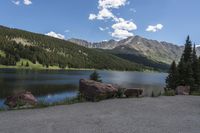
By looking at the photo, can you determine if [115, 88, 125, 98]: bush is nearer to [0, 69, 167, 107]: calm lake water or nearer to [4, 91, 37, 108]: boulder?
[0, 69, 167, 107]: calm lake water

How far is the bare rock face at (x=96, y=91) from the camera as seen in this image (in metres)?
19.8

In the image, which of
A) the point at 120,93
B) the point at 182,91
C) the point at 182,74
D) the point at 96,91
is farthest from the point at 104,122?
the point at 182,74

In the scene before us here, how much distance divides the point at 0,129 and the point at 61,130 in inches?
→ 105

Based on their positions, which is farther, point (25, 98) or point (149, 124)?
point (25, 98)

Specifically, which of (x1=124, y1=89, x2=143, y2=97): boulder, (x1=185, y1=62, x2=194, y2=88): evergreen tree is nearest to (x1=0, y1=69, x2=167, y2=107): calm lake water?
(x1=124, y1=89, x2=143, y2=97): boulder

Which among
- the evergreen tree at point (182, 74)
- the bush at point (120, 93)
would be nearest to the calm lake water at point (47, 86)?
the bush at point (120, 93)

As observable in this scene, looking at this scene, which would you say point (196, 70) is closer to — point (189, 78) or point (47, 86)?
point (189, 78)

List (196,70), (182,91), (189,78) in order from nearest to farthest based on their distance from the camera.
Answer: (182,91), (189,78), (196,70)

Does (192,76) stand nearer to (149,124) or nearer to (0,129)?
(149,124)

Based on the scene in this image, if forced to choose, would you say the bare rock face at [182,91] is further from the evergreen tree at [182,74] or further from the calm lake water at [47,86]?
the evergreen tree at [182,74]

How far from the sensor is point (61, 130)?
9.92 m

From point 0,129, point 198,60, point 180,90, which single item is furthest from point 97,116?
point 198,60

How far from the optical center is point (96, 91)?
19969 millimetres

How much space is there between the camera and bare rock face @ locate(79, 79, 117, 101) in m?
19.8
